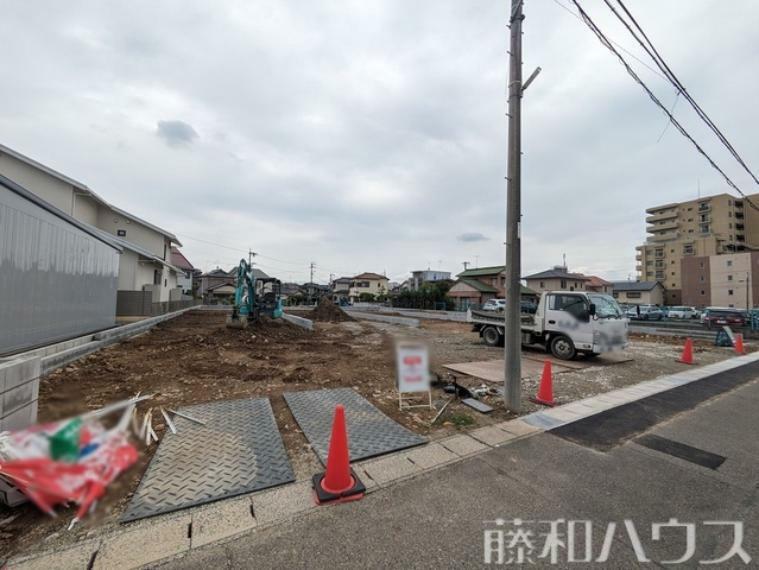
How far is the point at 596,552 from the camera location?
218 centimetres

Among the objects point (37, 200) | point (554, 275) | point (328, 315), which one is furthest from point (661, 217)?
point (37, 200)

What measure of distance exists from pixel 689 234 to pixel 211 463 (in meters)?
76.5

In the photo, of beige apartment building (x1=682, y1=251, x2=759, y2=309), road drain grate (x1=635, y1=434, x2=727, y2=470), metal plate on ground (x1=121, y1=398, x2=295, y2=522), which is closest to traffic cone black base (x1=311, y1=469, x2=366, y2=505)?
metal plate on ground (x1=121, y1=398, x2=295, y2=522)

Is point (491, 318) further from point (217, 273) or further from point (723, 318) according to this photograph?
point (217, 273)

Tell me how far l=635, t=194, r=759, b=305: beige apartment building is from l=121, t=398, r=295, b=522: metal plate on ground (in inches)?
2507

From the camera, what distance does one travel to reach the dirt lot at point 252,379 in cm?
232

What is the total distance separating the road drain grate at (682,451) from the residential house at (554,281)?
153ft

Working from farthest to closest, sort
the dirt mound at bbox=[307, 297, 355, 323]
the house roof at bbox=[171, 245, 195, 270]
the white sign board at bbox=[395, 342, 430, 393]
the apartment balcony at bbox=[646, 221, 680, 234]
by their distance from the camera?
1. the apartment balcony at bbox=[646, 221, 680, 234]
2. the house roof at bbox=[171, 245, 195, 270]
3. the dirt mound at bbox=[307, 297, 355, 323]
4. the white sign board at bbox=[395, 342, 430, 393]

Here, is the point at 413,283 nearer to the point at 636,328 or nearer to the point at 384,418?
the point at 636,328

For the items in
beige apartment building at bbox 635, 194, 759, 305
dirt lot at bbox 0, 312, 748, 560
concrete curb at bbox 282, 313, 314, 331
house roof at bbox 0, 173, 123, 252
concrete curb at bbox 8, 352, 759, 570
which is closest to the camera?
concrete curb at bbox 8, 352, 759, 570

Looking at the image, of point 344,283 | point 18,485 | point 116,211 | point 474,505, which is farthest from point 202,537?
point 344,283

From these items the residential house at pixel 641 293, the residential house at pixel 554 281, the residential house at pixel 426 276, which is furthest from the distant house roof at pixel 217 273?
the residential house at pixel 641 293

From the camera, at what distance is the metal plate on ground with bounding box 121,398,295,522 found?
265 centimetres

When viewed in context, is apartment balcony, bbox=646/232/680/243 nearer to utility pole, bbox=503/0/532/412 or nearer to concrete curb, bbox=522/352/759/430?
concrete curb, bbox=522/352/759/430
